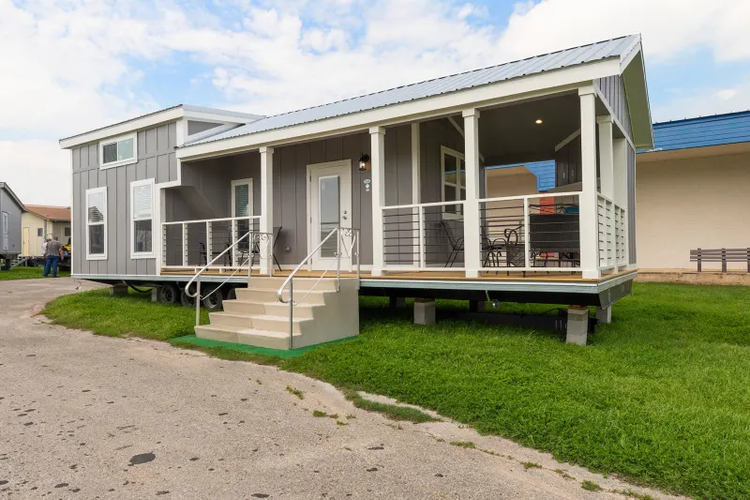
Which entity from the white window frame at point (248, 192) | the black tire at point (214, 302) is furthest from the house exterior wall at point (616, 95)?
the black tire at point (214, 302)

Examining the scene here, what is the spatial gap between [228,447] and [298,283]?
3912 millimetres

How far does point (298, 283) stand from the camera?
23.4ft

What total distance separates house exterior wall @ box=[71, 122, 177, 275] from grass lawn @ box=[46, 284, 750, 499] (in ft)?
8.29

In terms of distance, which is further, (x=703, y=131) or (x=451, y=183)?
(x=703, y=131)

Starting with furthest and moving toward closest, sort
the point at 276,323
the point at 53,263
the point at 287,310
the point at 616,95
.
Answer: the point at 53,263 < the point at 616,95 < the point at 287,310 < the point at 276,323

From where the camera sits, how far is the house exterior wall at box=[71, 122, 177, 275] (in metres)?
9.78

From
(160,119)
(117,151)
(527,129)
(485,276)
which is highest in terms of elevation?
(160,119)

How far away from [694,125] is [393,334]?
39.2 ft

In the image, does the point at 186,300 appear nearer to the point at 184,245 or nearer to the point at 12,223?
the point at 184,245

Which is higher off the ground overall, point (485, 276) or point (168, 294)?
point (485, 276)

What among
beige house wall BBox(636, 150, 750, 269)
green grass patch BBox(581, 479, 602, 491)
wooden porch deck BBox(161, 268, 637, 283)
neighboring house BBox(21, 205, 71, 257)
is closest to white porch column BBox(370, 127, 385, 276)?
wooden porch deck BBox(161, 268, 637, 283)

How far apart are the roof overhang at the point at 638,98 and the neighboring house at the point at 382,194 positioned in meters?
0.04

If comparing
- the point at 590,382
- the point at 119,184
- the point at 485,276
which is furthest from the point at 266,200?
the point at 590,382

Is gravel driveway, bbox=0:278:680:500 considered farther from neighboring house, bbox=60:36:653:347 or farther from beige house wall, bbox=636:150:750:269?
beige house wall, bbox=636:150:750:269
